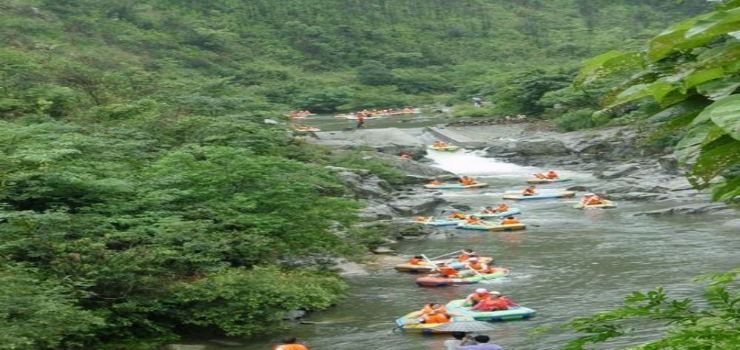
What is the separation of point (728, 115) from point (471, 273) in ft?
59.0

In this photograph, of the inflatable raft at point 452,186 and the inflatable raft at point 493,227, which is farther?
the inflatable raft at point 452,186

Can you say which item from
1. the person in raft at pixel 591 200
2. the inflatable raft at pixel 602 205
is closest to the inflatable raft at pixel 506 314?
the inflatable raft at pixel 602 205

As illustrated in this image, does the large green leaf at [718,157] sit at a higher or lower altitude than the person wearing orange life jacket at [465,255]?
higher

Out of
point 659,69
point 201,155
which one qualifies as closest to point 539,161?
point 201,155

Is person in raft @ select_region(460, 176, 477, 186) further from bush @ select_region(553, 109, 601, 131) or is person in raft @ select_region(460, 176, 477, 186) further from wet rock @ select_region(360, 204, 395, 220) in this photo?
bush @ select_region(553, 109, 601, 131)

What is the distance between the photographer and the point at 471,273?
19.6 metres

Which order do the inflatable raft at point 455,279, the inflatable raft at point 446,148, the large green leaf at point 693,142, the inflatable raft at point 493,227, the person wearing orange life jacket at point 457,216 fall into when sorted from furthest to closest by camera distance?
1. the inflatable raft at point 446,148
2. the person wearing orange life jacket at point 457,216
3. the inflatable raft at point 493,227
4. the inflatable raft at point 455,279
5. the large green leaf at point 693,142

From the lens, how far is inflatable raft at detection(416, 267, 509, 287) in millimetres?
19188

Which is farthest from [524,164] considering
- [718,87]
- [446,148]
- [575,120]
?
[718,87]

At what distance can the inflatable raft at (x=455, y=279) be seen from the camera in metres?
19.2

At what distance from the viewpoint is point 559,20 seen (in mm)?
85438

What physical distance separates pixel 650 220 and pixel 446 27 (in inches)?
2359

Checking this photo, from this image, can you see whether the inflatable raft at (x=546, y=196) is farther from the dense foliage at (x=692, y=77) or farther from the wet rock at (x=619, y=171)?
the dense foliage at (x=692, y=77)

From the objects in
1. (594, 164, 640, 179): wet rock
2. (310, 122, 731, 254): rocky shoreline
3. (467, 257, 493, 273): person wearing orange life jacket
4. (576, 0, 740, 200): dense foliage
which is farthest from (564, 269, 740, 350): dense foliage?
(594, 164, 640, 179): wet rock
